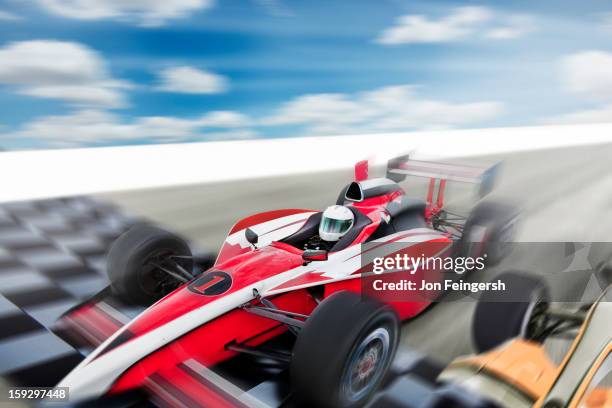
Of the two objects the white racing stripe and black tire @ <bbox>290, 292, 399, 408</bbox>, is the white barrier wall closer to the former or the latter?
the white racing stripe

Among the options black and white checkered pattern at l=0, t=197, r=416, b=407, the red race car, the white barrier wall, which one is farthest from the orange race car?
the white barrier wall

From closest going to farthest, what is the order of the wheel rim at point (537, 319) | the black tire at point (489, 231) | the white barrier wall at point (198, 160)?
1. the wheel rim at point (537, 319)
2. the black tire at point (489, 231)
3. the white barrier wall at point (198, 160)

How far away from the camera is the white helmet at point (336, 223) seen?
241cm

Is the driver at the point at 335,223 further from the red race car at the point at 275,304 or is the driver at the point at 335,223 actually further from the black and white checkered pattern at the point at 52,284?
the black and white checkered pattern at the point at 52,284

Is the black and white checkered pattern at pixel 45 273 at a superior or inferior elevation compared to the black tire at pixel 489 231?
inferior

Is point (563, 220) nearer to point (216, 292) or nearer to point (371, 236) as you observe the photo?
point (371, 236)

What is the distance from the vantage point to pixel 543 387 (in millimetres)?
1538

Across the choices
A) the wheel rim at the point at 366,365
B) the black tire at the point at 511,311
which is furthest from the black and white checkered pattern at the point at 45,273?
the black tire at the point at 511,311

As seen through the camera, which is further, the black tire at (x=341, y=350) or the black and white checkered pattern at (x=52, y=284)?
the black and white checkered pattern at (x=52, y=284)

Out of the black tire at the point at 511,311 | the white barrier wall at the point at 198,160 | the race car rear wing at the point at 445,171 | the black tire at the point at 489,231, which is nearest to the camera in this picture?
the black tire at the point at 511,311

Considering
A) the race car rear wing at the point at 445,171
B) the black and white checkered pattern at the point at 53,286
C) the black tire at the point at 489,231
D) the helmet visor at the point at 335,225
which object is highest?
the race car rear wing at the point at 445,171

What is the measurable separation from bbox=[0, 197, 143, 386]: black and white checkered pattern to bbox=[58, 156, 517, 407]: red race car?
0.21 m

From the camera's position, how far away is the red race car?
1.69 metres

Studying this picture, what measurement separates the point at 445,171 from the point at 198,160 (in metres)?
4.22
